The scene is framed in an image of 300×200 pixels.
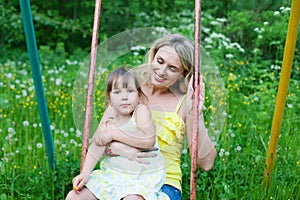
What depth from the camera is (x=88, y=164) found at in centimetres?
242

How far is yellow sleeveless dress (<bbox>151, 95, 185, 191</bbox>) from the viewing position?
2490 mm

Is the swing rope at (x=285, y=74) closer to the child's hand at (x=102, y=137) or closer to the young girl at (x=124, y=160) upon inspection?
the young girl at (x=124, y=160)

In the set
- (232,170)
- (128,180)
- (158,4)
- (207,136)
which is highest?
(158,4)

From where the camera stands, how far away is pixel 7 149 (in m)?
3.58

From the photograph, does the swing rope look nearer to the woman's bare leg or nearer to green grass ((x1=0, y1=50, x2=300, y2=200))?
green grass ((x1=0, y1=50, x2=300, y2=200))

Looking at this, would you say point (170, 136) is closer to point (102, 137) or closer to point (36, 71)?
point (102, 137)

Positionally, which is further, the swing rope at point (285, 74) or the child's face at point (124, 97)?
the swing rope at point (285, 74)

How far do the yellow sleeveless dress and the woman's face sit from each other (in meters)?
0.13

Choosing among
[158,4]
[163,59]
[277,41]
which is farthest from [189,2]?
[163,59]

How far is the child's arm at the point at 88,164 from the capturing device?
2.39 m

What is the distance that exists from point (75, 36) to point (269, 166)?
14.8 feet

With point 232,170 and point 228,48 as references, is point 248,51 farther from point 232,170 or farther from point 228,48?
point 232,170

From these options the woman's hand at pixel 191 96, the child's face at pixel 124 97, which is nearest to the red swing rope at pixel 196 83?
the woman's hand at pixel 191 96

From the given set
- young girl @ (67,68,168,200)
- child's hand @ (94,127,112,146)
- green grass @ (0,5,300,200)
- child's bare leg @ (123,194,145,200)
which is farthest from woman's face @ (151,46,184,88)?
child's bare leg @ (123,194,145,200)
